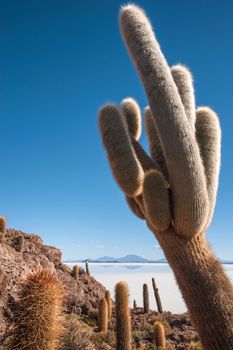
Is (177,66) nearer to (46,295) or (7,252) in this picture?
(46,295)

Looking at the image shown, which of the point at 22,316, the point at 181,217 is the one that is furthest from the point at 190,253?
the point at 22,316

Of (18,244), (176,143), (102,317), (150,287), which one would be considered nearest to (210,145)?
(176,143)

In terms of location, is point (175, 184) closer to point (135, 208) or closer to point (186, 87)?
point (135, 208)

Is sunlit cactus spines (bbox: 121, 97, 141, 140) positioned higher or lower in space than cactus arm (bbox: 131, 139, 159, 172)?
higher

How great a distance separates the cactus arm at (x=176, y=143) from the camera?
15.9 feet

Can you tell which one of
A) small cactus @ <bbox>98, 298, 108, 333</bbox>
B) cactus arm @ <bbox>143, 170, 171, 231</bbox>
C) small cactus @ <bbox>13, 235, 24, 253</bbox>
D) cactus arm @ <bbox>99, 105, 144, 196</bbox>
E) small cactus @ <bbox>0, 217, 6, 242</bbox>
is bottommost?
small cactus @ <bbox>98, 298, 108, 333</bbox>

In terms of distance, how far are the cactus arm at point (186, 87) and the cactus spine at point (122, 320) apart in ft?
25.0

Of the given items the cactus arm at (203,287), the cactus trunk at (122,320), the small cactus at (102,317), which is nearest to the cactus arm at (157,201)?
the cactus arm at (203,287)

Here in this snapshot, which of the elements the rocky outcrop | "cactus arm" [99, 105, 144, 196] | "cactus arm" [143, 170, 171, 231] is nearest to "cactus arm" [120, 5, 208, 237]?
"cactus arm" [143, 170, 171, 231]

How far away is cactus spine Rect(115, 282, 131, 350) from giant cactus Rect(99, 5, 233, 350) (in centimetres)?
681

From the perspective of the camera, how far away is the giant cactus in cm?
463

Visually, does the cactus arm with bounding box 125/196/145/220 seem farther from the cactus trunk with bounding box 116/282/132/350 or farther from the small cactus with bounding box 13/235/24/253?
the small cactus with bounding box 13/235/24/253

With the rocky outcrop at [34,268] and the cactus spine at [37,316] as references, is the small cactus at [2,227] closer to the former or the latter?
the rocky outcrop at [34,268]

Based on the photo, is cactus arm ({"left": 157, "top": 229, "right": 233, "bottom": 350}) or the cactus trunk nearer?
cactus arm ({"left": 157, "top": 229, "right": 233, "bottom": 350})
